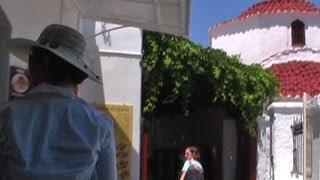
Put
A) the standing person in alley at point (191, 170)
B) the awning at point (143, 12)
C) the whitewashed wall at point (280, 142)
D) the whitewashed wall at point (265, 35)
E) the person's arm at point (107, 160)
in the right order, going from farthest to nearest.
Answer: the whitewashed wall at point (265, 35), the whitewashed wall at point (280, 142), the standing person in alley at point (191, 170), the awning at point (143, 12), the person's arm at point (107, 160)

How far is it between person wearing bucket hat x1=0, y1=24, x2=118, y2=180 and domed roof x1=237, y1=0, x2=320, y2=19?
24.2 meters

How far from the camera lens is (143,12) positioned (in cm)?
802

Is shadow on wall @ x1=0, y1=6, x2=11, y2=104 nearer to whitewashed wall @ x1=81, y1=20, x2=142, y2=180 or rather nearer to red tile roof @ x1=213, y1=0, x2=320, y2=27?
whitewashed wall @ x1=81, y1=20, x2=142, y2=180

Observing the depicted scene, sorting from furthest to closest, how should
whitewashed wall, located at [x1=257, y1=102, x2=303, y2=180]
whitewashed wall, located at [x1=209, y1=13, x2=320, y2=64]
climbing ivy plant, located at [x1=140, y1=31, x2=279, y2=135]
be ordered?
whitewashed wall, located at [x1=209, y1=13, x2=320, y2=64] → whitewashed wall, located at [x1=257, y1=102, x2=303, y2=180] → climbing ivy plant, located at [x1=140, y1=31, x2=279, y2=135]

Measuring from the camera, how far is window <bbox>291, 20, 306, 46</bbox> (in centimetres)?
2601

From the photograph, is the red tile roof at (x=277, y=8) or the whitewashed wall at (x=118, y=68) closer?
the whitewashed wall at (x=118, y=68)

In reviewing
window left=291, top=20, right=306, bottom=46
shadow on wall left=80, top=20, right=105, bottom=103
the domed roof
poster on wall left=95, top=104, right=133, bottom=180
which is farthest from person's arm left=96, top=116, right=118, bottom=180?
the domed roof

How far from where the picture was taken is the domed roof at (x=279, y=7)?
26.1 m

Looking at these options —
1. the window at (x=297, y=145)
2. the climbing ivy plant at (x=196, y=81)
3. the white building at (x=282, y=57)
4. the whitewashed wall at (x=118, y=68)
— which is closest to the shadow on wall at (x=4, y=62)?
the whitewashed wall at (x=118, y=68)

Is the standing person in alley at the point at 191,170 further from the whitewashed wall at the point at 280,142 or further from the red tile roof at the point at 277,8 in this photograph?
the red tile roof at the point at 277,8

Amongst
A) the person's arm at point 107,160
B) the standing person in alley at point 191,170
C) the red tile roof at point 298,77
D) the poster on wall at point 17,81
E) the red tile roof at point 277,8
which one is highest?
the red tile roof at point 277,8

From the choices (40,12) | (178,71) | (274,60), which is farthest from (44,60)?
(274,60)

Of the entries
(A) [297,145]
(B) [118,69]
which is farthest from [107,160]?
(A) [297,145]

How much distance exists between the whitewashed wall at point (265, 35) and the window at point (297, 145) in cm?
641
